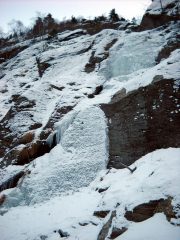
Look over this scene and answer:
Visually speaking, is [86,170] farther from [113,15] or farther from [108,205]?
[113,15]

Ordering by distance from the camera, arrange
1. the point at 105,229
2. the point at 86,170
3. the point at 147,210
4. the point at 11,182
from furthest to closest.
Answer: the point at 11,182 → the point at 86,170 → the point at 105,229 → the point at 147,210

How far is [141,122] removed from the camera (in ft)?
43.8

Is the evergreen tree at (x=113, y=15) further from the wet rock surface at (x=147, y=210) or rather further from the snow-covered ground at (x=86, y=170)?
the wet rock surface at (x=147, y=210)

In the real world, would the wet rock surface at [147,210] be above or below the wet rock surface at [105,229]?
above

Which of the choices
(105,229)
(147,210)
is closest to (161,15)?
(147,210)

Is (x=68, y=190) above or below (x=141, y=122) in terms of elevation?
below

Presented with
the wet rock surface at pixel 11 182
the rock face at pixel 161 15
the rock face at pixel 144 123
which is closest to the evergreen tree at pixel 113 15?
the rock face at pixel 161 15

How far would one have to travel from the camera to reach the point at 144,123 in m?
13.2

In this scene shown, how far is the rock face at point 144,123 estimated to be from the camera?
→ 1240 centimetres

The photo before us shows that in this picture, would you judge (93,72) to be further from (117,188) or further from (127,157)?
(117,188)

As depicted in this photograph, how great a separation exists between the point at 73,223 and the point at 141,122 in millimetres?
6230

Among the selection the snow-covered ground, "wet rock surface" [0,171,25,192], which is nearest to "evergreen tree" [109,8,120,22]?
the snow-covered ground

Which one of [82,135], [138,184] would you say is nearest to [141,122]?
[82,135]

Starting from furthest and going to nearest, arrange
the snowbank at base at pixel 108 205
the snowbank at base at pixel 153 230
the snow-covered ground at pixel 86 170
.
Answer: the snow-covered ground at pixel 86 170, the snowbank at base at pixel 108 205, the snowbank at base at pixel 153 230
